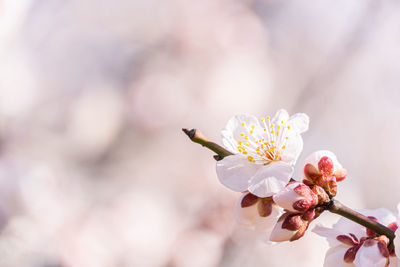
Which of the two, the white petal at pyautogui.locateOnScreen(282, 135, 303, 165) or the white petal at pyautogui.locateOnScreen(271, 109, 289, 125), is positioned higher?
the white petal at pyautogui.locateOnScreen(271, 109, 289, 125)

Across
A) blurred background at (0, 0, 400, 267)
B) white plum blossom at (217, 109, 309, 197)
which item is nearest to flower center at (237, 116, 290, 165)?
white plum blossom at (217, 109, 309, 197)

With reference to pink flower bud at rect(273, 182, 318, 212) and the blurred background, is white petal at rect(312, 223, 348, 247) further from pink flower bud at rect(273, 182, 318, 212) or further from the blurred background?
the blurred background

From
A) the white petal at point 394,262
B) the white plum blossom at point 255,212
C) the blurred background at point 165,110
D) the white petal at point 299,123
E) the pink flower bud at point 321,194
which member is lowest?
the white petal at point 394,262

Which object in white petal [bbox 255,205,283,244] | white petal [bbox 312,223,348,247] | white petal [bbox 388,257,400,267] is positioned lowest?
white petal [bbox 388,257,400,267]

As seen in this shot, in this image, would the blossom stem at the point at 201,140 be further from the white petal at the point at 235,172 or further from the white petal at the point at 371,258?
the white petal at the point at 371,258

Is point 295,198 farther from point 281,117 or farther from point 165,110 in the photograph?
point 165,110

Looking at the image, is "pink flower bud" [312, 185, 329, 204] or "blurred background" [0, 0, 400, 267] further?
"blurred background" [0, 0, 400, 267]

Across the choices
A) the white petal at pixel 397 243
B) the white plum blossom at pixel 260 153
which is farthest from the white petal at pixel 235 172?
the white petal at pixel 397 243
